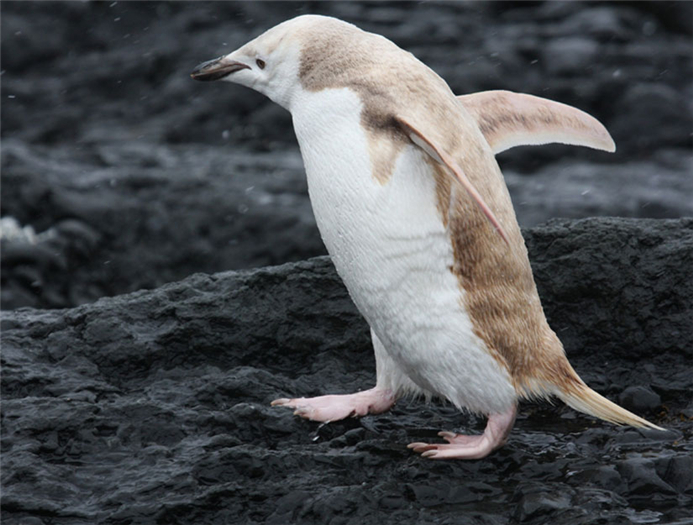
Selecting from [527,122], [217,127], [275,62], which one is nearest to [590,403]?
[527,122]

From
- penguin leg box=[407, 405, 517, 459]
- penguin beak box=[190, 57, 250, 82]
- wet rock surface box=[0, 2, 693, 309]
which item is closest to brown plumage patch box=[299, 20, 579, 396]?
penguin leg box=[407, 405, 517, 459]

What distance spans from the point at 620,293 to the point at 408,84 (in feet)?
4.02

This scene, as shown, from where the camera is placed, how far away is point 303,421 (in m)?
3.36

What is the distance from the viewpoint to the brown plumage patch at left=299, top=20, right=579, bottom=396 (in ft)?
10.2

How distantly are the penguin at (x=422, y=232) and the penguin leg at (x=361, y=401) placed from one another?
0.16 meters

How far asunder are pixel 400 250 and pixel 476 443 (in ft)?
1.98

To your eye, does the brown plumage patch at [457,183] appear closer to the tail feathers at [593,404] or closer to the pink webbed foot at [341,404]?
the tail feathers at [593,404]

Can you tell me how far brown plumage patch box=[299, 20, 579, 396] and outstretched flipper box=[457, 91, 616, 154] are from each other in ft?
1.15

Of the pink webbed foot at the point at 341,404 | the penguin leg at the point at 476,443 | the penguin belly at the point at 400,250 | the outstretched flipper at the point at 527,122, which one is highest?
the outstretched flipper at the point at 527,122

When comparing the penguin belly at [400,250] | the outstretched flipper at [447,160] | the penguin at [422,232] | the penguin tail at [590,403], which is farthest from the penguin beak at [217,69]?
the penguin tail at [590,403]

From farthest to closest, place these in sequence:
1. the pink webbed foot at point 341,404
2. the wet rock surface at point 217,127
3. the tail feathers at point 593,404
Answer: the wet rock surface at point 217,127
the pink webbed foot at point 341,404
the tail feathers at point 593,404

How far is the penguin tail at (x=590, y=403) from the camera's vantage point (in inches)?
127

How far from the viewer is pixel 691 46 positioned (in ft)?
34.3

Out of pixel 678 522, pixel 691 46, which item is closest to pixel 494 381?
pixel 678 522
